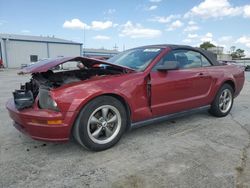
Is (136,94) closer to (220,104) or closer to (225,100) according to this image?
(220,104)

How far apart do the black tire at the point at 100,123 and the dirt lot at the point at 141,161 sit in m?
0.14

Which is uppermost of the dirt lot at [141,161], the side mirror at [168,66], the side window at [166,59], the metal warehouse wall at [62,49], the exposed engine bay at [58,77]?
the metal warehouse wall at [62,49]

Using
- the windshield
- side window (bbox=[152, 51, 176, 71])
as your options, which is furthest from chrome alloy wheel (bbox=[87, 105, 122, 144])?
side window (bbox=[152, 51, 176, 71])

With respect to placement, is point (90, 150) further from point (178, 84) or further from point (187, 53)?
point (187, 53)

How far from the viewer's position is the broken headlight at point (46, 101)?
113 inches

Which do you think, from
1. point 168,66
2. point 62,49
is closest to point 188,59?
point 168,66

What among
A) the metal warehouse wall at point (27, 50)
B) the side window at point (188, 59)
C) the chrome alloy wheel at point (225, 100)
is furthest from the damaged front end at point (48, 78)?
the metal warehouse wall at point (27, 50)

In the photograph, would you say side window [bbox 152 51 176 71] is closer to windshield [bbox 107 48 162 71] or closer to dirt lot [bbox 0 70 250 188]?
windshield [bbox 107 48 162 71]

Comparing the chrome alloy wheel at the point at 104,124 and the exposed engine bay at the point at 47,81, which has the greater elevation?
the exposed engine bay at the point at 47,81

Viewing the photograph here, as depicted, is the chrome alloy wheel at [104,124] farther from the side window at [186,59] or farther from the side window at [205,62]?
the side window at [205,62]

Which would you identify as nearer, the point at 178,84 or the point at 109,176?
the point at 109,176

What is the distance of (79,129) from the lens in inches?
116

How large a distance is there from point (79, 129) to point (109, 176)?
27.7 inches

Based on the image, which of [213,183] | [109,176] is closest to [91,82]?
[109,176]
